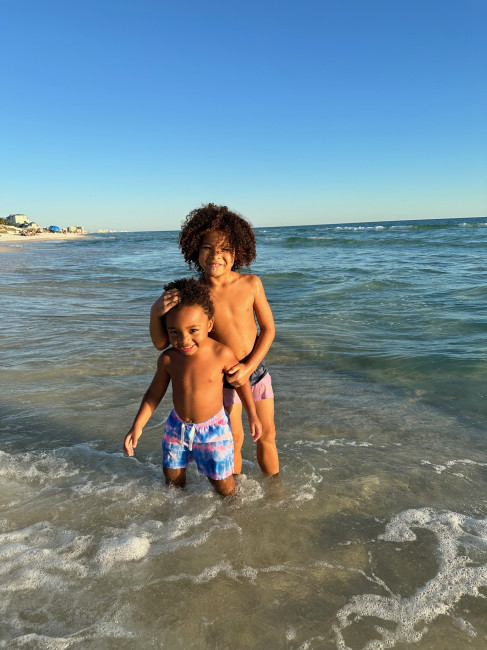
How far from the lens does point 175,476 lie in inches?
113

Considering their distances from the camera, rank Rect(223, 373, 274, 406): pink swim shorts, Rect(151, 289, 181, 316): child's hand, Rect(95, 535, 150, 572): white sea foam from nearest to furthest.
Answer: Rect(95, 535, 150, 572): white sea foam
Rect(151, 289, 181, 316): child's hand
Rect(223, 373, 274, 406): pink swim shorts

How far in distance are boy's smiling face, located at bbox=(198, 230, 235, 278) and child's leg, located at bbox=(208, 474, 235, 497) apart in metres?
1.22

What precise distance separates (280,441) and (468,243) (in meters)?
24.6

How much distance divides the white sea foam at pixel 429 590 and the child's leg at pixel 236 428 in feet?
3.30

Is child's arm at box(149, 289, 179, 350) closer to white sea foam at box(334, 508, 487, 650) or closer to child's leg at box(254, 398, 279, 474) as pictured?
child's leg at box(254, 398, 279, 474)

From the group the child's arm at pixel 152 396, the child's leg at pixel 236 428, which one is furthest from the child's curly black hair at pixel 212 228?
the child's leg at pixel 236 428

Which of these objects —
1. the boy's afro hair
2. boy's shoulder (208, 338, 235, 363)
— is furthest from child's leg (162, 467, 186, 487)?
the boy's afro hair

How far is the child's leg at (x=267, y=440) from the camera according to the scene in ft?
9.87

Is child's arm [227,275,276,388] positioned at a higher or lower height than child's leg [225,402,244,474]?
higher

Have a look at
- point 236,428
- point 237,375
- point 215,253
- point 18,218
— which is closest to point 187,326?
point 237,375

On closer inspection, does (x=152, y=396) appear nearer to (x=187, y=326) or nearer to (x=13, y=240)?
(x=187, y=326)

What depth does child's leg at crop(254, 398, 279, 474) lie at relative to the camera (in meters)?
3.01

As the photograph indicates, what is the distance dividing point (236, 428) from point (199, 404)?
484mm

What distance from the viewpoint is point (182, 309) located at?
8.13 feet
